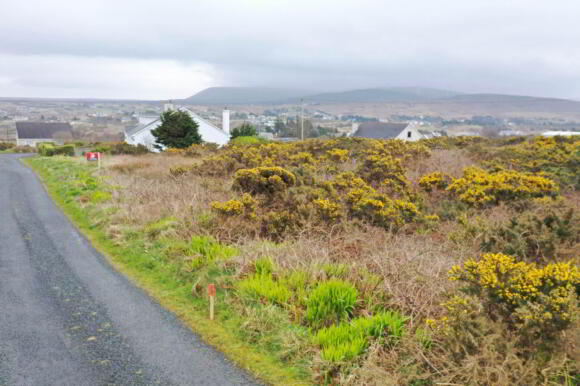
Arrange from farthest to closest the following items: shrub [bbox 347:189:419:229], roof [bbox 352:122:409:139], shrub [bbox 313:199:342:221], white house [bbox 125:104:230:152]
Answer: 1. roof [bbox 352:122:409:139]
2. white house [bbox 125:104:230:152]
3. shrub [bbox 347:189:419:229]
4. shrub [bbox 313:199:342:221]

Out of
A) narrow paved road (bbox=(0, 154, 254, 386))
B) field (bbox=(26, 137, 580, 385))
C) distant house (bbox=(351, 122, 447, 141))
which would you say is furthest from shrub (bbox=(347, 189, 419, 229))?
distant house (bbox=(351, 122, 447, 141))

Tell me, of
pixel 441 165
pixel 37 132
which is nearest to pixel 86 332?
pixel 441 165

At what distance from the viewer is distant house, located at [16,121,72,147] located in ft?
287

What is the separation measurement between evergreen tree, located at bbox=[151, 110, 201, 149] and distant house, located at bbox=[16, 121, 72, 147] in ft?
172

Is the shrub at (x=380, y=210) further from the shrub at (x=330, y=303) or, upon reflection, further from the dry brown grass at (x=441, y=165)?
the dry brown grass at (x=441, y=165)

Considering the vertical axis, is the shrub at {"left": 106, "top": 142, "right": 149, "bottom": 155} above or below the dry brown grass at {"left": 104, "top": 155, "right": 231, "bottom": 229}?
A: below

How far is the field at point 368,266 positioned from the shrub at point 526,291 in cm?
2

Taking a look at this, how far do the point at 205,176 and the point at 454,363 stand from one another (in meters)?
14.1

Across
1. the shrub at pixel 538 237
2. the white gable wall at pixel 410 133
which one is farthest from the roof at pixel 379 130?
the shrub at pixel 538 237

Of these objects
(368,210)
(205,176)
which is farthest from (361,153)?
(368,210)

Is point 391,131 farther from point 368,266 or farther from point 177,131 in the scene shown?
point 368,266

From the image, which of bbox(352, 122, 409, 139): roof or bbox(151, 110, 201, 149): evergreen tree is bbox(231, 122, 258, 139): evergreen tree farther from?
bbox(352, 122, 409, 139): roof

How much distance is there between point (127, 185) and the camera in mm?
17234

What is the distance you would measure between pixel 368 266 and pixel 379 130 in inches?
2333
